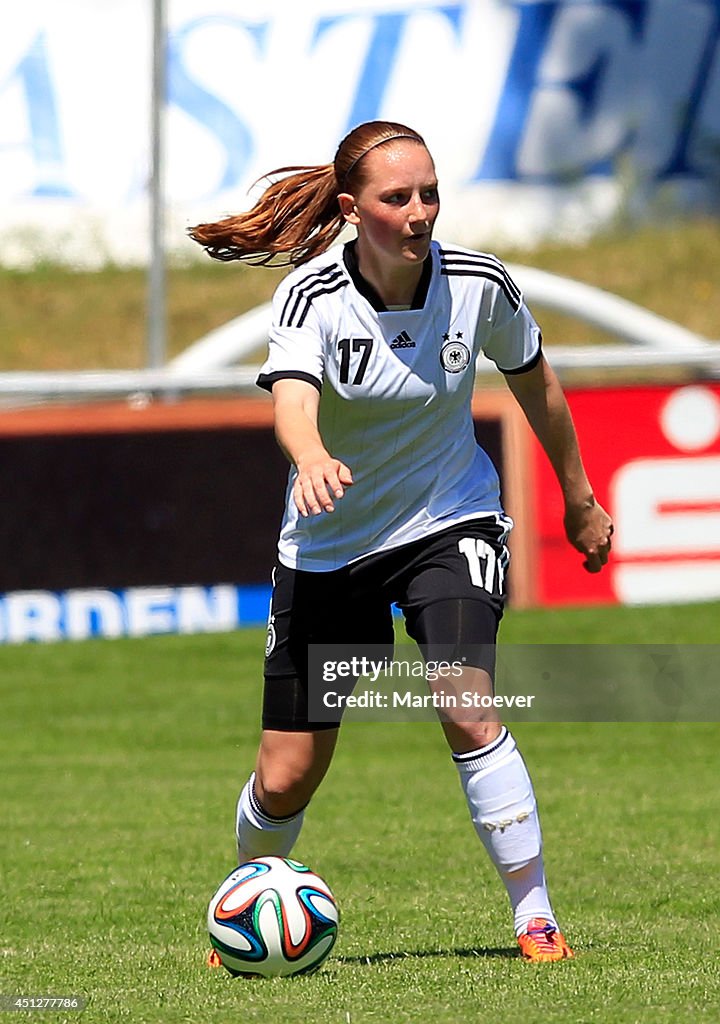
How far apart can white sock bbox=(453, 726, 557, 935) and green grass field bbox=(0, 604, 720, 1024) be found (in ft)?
0.69

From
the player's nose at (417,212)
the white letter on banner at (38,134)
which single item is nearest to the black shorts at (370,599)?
the player's nose at (417,212)

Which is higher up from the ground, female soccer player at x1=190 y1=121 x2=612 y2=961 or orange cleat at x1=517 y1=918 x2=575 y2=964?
female soccer player at x1=190 y1=121 x2=612 y2=961

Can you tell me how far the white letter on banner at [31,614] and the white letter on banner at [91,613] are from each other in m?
0.09

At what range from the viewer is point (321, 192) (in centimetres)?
551

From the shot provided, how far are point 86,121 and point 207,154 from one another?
178 cm

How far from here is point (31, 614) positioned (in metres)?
12.9

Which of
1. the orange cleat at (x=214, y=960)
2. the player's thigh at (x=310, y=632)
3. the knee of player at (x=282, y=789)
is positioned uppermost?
the player's thigh at (x=310, y=632)

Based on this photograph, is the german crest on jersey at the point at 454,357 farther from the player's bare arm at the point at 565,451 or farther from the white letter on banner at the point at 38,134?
the white letter on banner at the point at 38,134

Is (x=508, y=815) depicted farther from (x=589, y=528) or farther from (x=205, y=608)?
(x=205, y=608)

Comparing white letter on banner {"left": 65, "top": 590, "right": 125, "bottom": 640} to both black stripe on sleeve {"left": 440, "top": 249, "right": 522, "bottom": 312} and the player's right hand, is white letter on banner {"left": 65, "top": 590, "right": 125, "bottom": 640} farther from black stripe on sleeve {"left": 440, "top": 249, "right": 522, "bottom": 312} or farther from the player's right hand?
the player's right hand

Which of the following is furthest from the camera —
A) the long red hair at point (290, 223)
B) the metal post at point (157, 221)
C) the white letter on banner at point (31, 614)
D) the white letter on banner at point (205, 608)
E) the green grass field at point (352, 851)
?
the metal post at point (157, 221)

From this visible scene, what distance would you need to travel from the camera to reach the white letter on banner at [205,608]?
13086mm

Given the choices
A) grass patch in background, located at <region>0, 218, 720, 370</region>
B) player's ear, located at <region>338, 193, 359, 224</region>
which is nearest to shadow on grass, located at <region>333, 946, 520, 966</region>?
player's ear, located at <region>338, 193, 359, 224</region>

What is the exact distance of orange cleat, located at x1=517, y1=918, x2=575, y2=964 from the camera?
5195 mm
